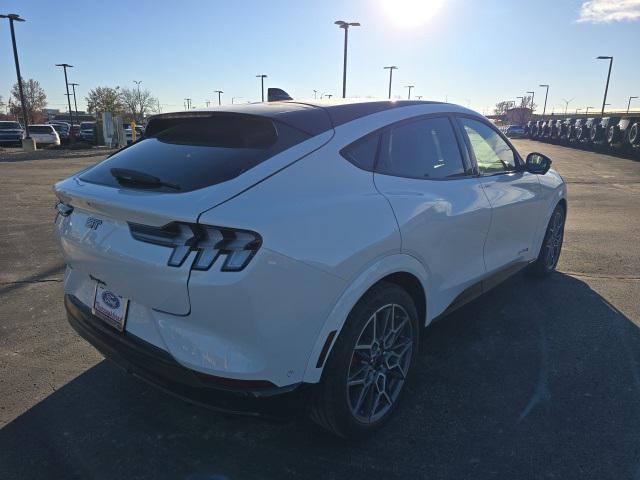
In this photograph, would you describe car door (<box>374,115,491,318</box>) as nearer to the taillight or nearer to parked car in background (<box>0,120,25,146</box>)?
the taillight

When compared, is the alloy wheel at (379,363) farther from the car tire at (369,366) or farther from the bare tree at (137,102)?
the bare tree at (137,102)

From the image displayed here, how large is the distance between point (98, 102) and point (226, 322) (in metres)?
83.1

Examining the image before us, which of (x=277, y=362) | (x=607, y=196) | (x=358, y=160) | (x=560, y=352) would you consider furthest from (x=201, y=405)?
(x=607, y=196)

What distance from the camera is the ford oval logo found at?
2373mm

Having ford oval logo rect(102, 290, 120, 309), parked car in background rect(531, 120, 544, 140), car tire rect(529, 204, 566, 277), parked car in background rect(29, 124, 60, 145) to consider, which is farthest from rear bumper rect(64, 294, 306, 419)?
parked car in background rect(531, 120, 544, 140)

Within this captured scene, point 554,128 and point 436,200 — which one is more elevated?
point 436,200

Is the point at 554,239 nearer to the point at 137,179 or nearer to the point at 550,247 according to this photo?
the point at 550,247

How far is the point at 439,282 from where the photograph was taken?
298cm

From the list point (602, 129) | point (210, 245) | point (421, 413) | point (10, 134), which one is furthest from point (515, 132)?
point (210, 245)

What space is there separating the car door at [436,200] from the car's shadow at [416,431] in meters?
0.61

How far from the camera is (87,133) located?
35531 mm

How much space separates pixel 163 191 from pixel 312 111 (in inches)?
34.9

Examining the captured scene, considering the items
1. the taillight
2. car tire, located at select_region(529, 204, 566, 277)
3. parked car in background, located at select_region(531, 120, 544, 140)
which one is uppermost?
the taillight

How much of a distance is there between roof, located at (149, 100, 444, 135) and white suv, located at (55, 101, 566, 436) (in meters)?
0.01
